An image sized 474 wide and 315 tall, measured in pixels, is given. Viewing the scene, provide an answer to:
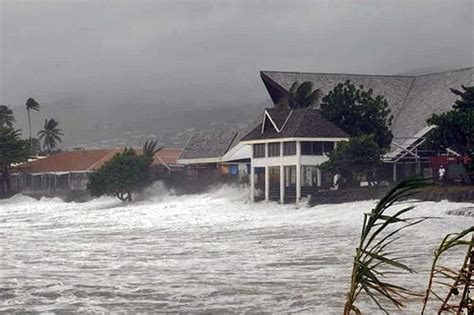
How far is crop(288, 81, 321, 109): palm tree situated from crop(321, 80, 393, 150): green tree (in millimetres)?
8197

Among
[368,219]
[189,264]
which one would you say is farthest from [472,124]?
[368,219]

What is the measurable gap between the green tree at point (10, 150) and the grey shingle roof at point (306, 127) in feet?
116

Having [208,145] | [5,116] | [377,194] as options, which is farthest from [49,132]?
[377,194]

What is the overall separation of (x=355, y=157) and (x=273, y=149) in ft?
26.3

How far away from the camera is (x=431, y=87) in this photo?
70.1 meters

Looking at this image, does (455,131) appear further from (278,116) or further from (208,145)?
(208,145)

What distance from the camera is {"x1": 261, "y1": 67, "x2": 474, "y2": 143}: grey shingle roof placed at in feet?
215

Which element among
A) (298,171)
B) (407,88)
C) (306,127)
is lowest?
(298,171)

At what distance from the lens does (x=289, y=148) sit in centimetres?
5600

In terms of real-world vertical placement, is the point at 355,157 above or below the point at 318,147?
below

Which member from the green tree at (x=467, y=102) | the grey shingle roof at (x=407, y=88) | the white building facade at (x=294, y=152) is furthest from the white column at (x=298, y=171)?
the grey shingle roof at (x=407, y=88)

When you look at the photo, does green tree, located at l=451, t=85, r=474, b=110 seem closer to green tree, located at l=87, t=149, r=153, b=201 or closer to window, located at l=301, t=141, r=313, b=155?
window, located at l=301, t=141, r=313, b=155

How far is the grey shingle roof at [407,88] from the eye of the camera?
6556cm

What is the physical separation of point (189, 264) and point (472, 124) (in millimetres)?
22182
